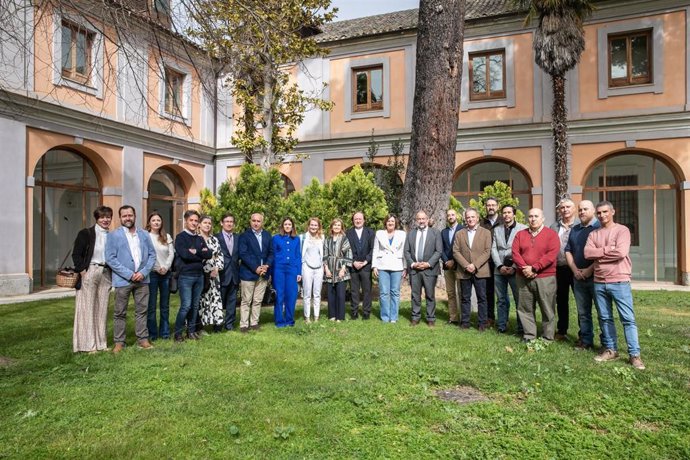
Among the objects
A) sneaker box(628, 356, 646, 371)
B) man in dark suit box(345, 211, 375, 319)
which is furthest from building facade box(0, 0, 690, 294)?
sneaker box(628, 356, 646, 371)

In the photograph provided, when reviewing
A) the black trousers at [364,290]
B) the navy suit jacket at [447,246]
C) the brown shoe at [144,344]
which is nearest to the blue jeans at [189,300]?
the brown shoe at [144,344]

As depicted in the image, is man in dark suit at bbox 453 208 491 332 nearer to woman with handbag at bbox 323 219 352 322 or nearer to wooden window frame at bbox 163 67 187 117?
woman with handbag at bbox 323 219 352 322

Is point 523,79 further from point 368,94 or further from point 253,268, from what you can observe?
point 253,268

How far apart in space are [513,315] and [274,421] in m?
6.33

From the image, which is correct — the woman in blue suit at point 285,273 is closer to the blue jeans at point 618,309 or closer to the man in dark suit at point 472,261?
the man in dark suit at point 472,261

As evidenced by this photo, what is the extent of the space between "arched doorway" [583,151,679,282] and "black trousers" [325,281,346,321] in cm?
1155

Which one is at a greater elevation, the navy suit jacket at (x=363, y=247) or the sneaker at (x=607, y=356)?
the navy suit jacket at (x=363, y=247)

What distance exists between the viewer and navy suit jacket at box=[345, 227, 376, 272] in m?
8.53

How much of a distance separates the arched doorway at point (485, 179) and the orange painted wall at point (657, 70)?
3.17 m

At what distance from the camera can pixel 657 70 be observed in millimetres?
14617

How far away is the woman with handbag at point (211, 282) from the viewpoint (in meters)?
7.06

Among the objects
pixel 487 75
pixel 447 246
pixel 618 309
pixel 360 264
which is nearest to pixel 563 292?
→ pixel 618 309

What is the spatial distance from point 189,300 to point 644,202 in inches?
650

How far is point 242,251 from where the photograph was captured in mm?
7477
